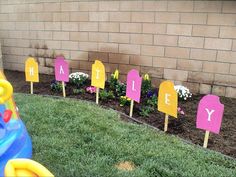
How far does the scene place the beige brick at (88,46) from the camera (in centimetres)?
583

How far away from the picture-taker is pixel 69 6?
234 inches

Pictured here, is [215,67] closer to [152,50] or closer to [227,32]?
[227,32]

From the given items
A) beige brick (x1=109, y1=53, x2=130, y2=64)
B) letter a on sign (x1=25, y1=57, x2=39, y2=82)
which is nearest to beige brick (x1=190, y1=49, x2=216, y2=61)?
beige brick (x1=109, y1=53, x2=130, y2=64)

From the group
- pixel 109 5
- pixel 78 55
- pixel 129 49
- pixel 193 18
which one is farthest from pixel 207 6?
pixel 78 55

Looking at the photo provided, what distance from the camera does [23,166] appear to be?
73.0 inches

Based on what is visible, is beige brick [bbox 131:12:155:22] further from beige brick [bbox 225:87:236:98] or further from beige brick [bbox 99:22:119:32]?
beige brick [bbox 225:87:236:98]

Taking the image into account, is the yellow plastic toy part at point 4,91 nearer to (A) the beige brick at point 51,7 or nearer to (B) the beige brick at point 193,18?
(B) the beige brick at point 193,18

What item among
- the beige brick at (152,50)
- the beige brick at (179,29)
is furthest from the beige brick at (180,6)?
the beige brick at (152,50)

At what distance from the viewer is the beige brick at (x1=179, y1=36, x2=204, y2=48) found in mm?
4918

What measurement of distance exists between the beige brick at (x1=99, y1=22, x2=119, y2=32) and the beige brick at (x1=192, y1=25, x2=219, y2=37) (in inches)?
52.0

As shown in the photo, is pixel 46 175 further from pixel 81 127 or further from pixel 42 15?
pixel 42 15

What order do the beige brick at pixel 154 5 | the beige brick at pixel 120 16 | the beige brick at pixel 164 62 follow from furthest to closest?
the beige brick at pixel 120 16, the beige brick at pixel 164 62, the beige brick at pixel 154 5

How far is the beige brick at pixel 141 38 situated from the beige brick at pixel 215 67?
952 millimetres

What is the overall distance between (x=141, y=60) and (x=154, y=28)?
56cm
